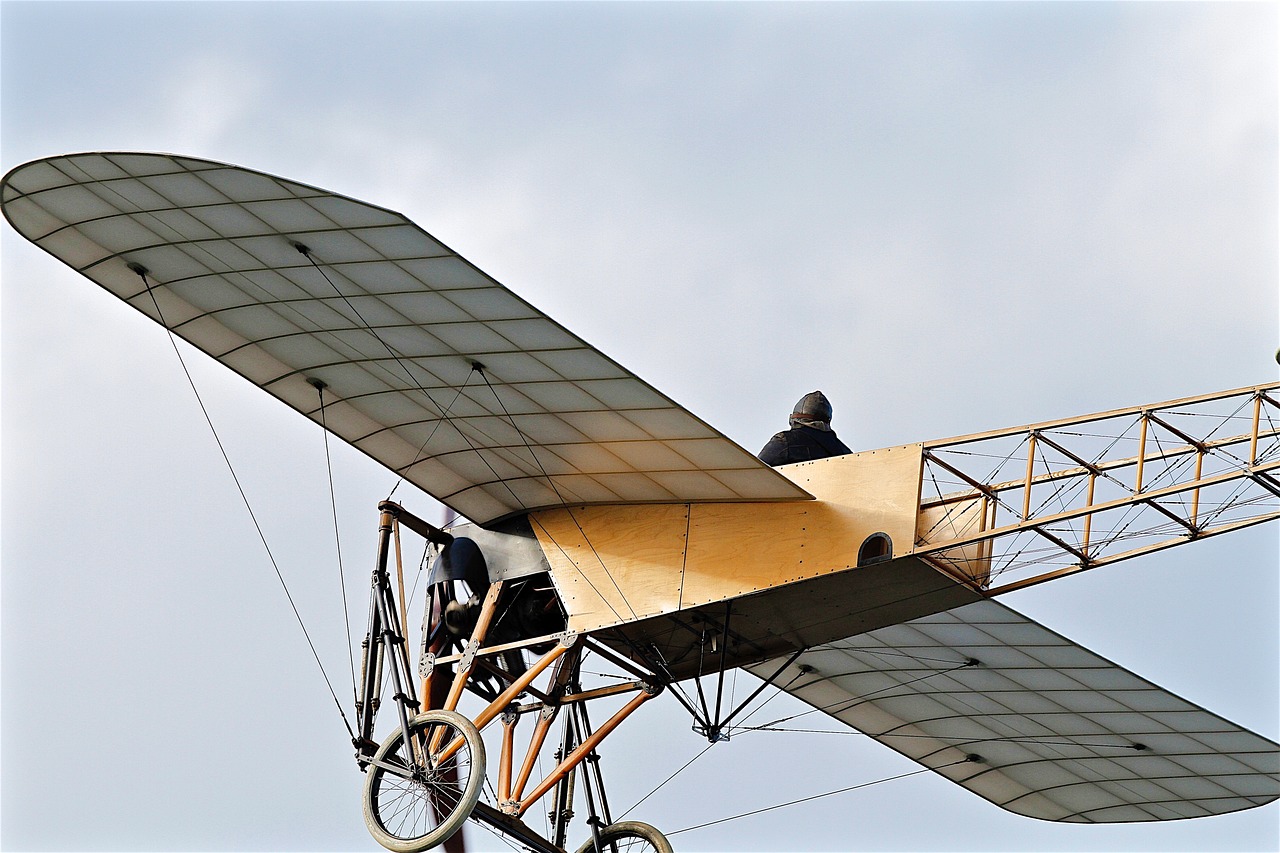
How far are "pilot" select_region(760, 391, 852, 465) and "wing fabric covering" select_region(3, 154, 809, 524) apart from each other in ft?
6.08

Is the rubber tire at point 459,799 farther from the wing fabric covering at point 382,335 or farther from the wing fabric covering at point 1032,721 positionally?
the wing fabric covering at point 1032,721

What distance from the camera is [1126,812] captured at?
34.7 metres

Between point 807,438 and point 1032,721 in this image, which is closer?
point 807,438

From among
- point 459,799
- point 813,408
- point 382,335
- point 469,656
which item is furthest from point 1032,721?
point 382,335

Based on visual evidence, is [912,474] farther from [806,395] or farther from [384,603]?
[384,603]

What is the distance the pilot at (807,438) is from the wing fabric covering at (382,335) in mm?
1854

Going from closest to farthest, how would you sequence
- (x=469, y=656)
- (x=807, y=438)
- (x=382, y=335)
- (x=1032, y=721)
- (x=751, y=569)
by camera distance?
(x=382, y=335)
(x=751, y=569)
(x=469, y=656)
(x=807, y=438)
(x=1032, y=721)

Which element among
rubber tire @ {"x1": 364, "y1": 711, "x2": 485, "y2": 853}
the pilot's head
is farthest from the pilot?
rubber tire @ {"x1": 364, "y1": 711, "x2": 485, "y2": 853}

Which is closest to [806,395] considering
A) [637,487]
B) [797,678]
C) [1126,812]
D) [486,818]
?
[637,487]

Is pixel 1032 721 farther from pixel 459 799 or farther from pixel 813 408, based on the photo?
pixel 459 799

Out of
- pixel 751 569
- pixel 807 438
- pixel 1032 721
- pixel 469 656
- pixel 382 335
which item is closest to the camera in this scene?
pixel 382 335

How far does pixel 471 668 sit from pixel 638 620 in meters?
2.64

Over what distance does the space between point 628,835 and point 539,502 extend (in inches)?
186

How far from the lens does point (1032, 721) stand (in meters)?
32.1
